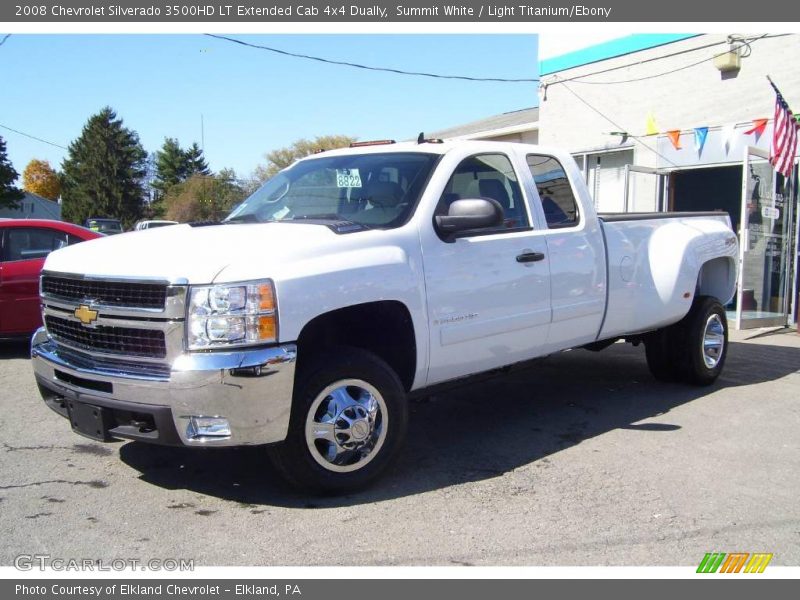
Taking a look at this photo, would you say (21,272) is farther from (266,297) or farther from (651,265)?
(651,265)

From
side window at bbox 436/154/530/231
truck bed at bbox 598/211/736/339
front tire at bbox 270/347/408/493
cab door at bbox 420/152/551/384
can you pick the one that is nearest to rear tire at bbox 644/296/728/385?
truck bed at bbox 598/211/736/339

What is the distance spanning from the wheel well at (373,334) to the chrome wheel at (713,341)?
3610 mm

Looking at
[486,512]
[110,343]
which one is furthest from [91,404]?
[486,512]

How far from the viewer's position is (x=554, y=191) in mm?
5488

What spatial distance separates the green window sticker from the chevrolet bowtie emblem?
181cm

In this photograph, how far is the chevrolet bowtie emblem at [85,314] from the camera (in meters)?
3.90

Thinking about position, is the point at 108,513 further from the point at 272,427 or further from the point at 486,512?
the point at 486,512

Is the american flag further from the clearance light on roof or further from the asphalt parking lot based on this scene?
the clearance light on roof

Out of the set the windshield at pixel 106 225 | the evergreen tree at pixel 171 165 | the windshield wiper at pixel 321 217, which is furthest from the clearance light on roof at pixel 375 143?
the evergreen tree at pixel 171 165

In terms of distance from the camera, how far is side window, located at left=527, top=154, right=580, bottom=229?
17.5ft

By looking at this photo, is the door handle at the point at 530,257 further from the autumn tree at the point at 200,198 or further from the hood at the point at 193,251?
the autumn tree at the point at 200,198

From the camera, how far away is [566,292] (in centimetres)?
523

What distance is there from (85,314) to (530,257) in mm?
2832

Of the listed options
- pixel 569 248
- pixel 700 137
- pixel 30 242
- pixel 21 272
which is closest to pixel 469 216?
pixel 569 248
